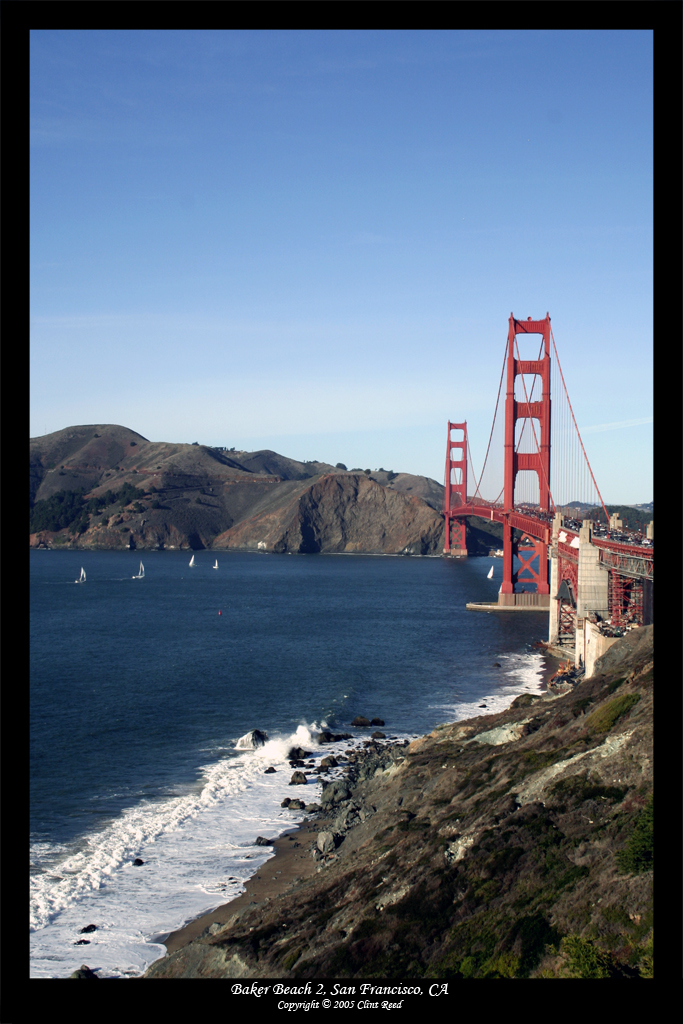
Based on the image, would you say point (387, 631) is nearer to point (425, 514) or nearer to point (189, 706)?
point (189, 706)

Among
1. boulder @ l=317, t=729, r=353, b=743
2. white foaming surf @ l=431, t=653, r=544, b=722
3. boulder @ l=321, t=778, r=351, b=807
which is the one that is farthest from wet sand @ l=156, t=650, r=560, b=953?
white foaming surf @ l=431, t=653, r=544, b=722

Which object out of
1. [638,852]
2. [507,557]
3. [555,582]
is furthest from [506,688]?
[507,557]

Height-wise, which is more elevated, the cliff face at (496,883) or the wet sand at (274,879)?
the cliff face at (496,883)

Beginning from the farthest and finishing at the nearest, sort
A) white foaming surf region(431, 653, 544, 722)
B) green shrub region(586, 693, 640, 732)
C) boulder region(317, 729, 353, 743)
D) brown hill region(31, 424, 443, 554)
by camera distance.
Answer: brown hill region(31, 424, 443, 554) → white foaming surf region(431, 653, 544, 722) → boulder region(317, 729, 353, 743) → green shrub region(586, 693, 640, 732)

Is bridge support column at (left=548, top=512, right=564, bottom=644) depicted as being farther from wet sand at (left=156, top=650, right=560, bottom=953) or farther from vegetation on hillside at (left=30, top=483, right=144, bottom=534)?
vegetation on hillside at (left=30, top=483, right=144, bottom=534)

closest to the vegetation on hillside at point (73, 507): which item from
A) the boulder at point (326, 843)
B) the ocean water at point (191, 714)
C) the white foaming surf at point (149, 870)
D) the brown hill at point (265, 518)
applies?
the brown hill at point (265, 518)

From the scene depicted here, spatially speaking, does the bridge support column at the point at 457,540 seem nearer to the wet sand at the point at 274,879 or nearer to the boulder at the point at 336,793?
the boulder at the point at 336,793
